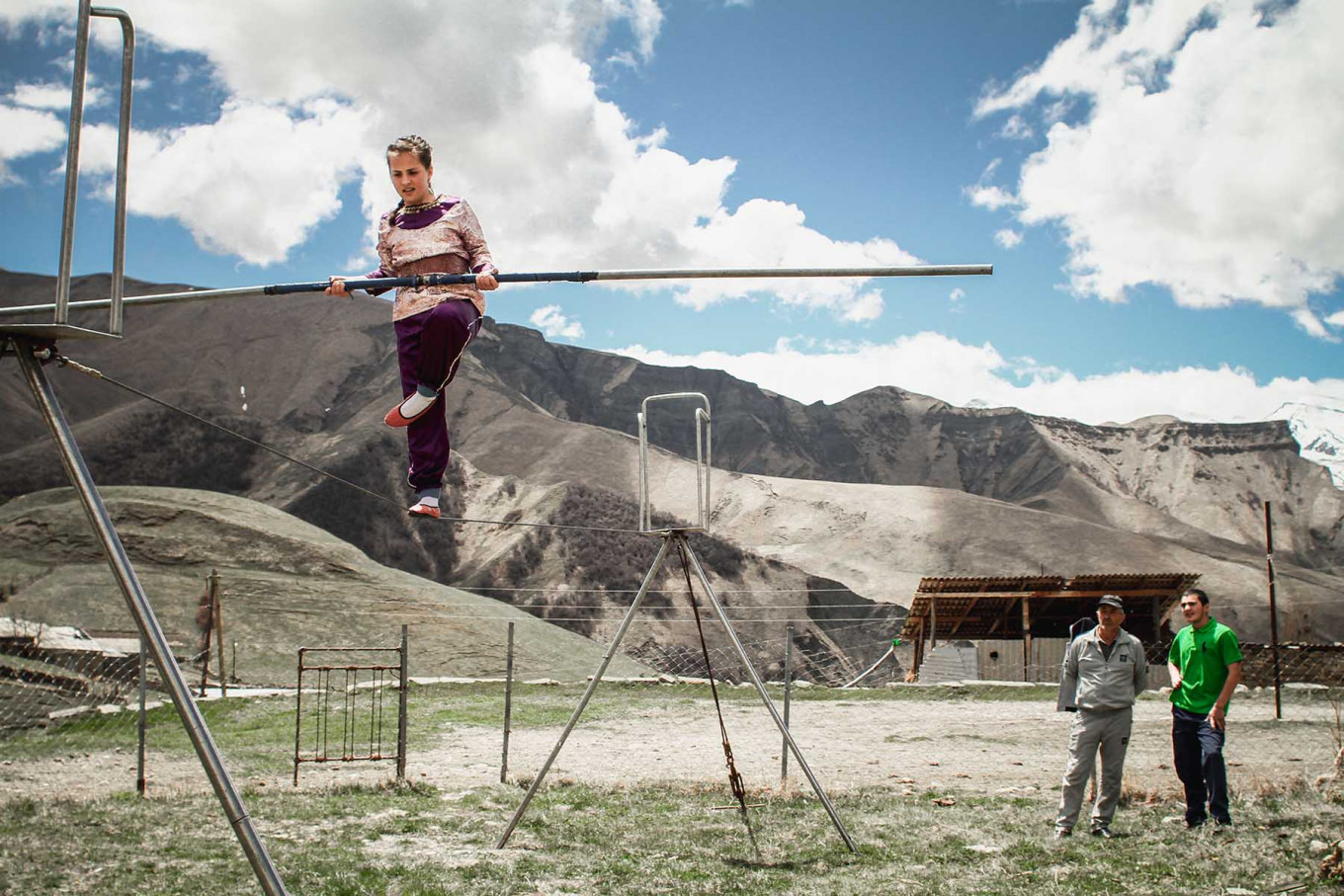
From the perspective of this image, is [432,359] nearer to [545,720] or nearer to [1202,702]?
[1202,702]

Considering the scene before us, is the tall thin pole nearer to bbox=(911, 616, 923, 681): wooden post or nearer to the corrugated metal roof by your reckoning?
the corrugated metal roof

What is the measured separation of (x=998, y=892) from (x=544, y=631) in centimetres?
2821

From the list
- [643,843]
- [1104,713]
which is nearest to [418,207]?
[643,843]

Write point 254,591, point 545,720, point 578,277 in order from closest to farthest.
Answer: point 578,277, point 545,720, point 254,591

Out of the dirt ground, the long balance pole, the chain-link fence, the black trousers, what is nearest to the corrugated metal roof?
the chain-link fence

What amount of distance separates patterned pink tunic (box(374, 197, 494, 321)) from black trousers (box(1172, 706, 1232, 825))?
649 centimetres

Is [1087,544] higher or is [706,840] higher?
[1087,544]

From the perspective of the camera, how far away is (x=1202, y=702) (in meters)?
8.02

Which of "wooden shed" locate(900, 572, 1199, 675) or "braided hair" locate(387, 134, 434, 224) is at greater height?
"braided hair" locate(387, 134, 434, 224)

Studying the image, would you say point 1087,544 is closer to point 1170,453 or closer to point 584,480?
point 584,480

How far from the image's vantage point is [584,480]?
5869 centimetres

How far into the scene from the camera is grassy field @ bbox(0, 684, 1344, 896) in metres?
6.16

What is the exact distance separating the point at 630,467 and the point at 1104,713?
Answer: 56334 mm

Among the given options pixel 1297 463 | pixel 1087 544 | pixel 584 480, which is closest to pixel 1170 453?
pixel 1297 463
